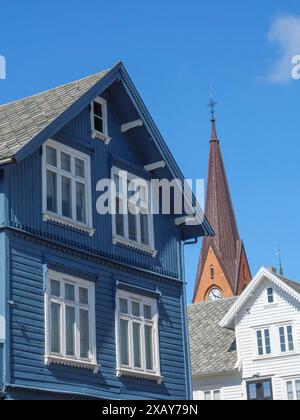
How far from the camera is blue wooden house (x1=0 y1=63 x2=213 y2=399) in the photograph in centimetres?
2216

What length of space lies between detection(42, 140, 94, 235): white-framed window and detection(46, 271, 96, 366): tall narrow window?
1618 millimetres

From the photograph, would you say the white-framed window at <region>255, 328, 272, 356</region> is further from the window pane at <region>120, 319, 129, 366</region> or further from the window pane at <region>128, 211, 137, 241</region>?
the window pane at <region>120, 319, 129, 366</region>

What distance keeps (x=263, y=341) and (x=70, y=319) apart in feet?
93.5

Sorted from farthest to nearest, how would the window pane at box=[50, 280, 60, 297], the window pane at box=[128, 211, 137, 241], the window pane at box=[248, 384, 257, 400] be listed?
the window pane at box=[248, 384, 257, 400] < the window pane at box=[128, 211, 137, 241] < the window pane at box=[50, 280, 60, 297]

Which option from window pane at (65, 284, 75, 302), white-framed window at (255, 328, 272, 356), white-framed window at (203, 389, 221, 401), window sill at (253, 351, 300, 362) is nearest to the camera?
window pane at (65, 284, 75, 302)

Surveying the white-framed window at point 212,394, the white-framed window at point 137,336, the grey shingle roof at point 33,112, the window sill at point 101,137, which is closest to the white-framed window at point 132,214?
the window sill at point 101,137

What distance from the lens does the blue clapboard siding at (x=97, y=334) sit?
21.8m

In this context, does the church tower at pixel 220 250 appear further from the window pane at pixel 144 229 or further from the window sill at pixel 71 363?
the window sill at pixel 71 363

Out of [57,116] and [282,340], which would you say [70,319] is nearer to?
[57,116]

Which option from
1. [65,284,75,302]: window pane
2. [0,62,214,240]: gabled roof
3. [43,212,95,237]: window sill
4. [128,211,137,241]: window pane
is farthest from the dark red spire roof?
[65,284,75,302]: window pane

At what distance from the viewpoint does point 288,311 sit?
49.4 meters

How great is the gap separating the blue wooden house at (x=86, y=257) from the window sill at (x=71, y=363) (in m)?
0.03

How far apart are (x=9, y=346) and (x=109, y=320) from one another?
13.1ft
